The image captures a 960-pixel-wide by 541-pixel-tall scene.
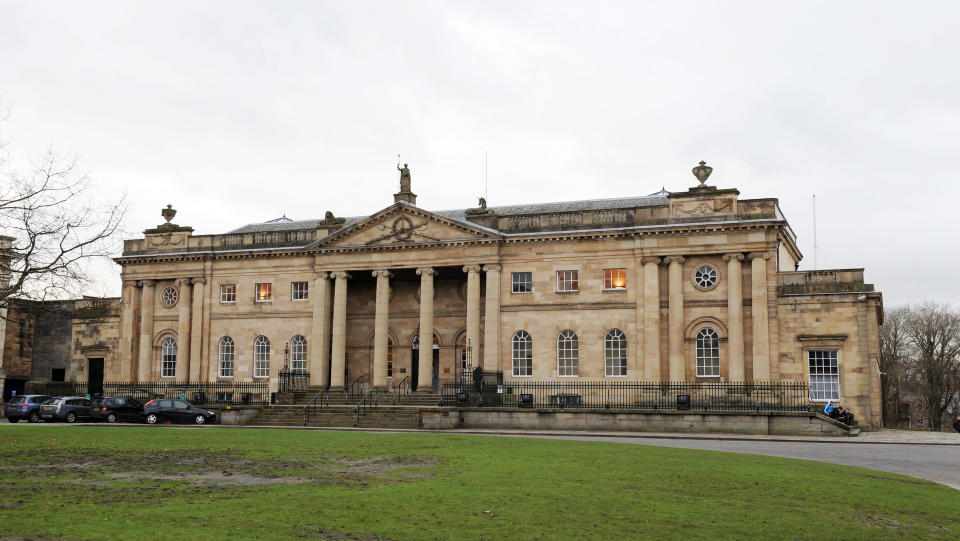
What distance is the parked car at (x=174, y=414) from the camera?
38375 millimetres

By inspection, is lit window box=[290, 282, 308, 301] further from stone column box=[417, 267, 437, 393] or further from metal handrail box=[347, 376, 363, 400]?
stone column box=[417, 267, 437, 393]

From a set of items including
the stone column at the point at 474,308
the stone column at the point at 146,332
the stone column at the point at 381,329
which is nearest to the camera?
the stone column at the point at 474,308

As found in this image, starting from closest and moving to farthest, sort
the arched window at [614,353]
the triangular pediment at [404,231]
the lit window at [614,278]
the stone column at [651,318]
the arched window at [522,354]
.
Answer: the stone column at [651,318] → the arched window at [614,353] → the lit window at [614,278] → the arched window at [522,354] → the triangular pediment at [404,231]

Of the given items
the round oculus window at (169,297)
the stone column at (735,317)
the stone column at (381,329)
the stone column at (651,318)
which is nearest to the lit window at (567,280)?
the stone column at (651,318)

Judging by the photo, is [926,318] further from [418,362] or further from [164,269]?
[164,269]

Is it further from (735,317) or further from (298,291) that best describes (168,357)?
(735,317)

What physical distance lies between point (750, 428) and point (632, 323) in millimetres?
10120

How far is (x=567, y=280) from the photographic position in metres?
43.4

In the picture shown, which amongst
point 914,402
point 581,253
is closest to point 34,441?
point 581,253

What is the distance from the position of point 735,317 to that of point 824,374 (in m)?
4.48

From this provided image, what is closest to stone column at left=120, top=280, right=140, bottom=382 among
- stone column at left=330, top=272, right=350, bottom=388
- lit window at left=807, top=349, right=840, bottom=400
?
stone column at left=330, top=272, right=350, bottom=388

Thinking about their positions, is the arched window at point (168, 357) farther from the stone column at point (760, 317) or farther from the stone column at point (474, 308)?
the stone column at point (760, 317)

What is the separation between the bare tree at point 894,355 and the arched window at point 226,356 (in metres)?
46.5

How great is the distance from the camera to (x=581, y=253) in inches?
1693
